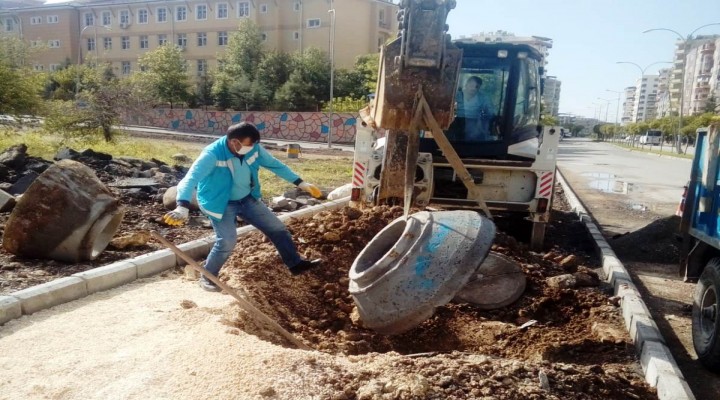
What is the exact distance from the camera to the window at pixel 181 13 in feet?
185

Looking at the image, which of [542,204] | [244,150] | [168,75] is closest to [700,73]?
[168,75]

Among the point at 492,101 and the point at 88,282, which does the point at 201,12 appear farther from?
the point at 88,282

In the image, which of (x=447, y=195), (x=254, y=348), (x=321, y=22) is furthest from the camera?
(x=321, y=22)

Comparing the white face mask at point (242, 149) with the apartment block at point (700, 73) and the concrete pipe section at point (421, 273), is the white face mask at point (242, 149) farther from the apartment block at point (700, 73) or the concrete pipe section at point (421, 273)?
the apartment block at point (700, 73)

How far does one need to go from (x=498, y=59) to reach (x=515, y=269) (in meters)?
3.28

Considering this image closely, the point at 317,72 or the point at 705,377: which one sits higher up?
the point at 317,72

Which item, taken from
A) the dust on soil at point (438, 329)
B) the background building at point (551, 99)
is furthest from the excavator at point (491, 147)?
the background building at point (551, 99)

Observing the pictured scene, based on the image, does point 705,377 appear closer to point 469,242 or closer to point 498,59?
point 469,242

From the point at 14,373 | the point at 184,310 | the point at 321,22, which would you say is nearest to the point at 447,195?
the point at 184,310

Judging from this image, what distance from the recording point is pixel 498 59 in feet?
25.8

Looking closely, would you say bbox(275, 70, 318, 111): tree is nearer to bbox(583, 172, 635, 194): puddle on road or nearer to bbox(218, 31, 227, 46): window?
bbox(218, 31, 227, 46): window

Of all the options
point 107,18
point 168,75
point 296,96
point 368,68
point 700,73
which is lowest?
point 296,96

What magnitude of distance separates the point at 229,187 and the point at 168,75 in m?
45.9

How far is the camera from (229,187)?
514 cm
